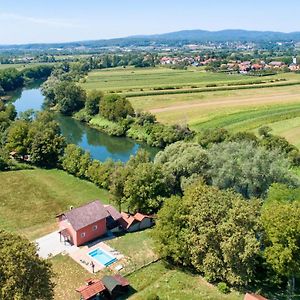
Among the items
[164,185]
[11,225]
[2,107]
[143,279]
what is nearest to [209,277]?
[143,279]

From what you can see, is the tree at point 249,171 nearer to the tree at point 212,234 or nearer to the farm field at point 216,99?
the tree at point 212,234

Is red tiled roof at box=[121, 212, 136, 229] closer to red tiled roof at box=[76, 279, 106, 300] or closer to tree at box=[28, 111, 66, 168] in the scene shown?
red tiled roof at box=[76, 279, 106, 300]

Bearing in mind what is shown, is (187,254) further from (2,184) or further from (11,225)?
(2,184)

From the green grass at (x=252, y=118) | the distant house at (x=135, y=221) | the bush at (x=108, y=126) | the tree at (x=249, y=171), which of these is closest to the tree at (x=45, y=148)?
the bush at (x=108, y=126)

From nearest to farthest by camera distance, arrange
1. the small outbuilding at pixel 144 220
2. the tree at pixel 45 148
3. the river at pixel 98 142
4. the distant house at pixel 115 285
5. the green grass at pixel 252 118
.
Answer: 1. the distant house at pixel 115 285
2. the small outbuilding at pixel 144 220
3. the tree at pixel 45 148
4. the river at pixel 98 142
5. the green grass at pixel 252 118

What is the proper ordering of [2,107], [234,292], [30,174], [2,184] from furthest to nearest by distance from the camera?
[2,107] → [30,174] → [2,184] → [234,292]

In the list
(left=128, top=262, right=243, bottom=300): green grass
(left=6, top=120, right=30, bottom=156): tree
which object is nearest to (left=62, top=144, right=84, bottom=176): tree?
(left=6, top=120, right=30, bottom=156): tree

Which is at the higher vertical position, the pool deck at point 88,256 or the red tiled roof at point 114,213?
the red tiled roof at point 114,213
